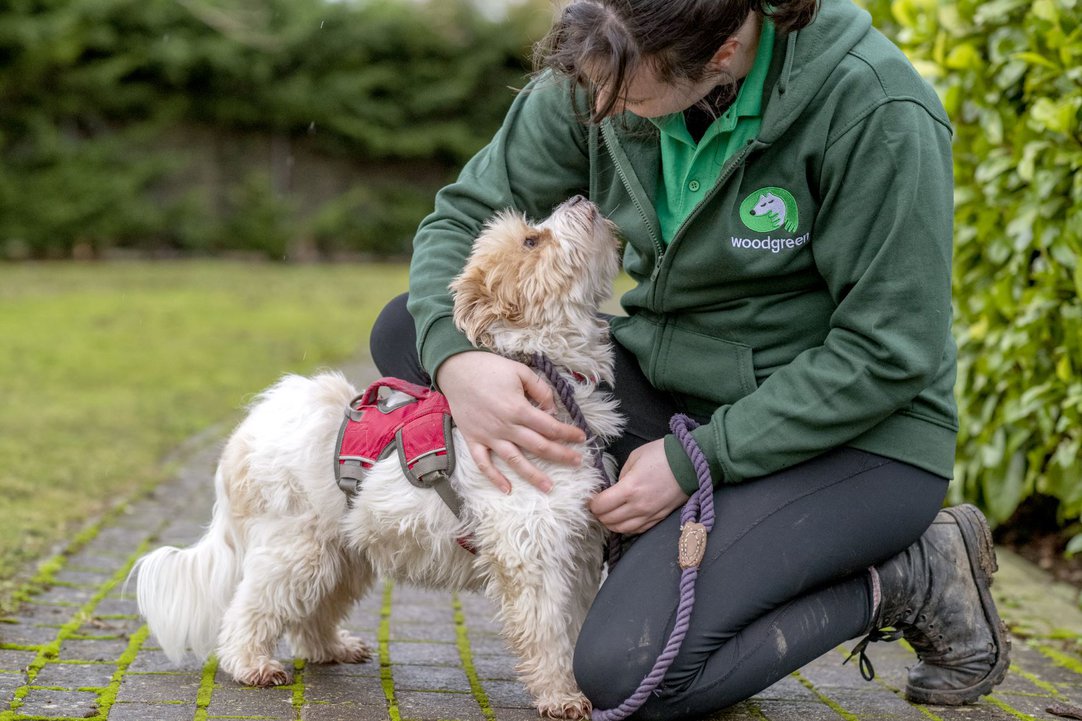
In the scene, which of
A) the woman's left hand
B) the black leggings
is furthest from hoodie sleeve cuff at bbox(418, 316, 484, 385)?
the black leggings

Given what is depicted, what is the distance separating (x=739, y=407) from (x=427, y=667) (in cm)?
119

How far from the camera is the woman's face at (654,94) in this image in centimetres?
276

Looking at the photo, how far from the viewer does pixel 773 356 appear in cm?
311

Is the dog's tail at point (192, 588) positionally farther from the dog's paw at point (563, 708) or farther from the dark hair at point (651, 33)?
the dark hair at point (651, 33)

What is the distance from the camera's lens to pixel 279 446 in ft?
10.5

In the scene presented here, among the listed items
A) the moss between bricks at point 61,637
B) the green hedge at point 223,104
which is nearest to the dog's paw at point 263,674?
the moss between bricks at point 61,637

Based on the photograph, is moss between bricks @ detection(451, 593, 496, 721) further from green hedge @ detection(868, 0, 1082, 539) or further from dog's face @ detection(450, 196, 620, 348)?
green hedge @ detection(868, 0, 1082, 539)

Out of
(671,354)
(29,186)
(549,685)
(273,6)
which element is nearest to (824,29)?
(671,354)

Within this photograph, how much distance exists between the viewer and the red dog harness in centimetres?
299

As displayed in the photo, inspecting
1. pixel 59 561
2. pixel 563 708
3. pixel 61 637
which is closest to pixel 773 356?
pixel 563 708

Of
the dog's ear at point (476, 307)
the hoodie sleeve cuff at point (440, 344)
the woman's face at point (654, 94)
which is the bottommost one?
the hoodie sleeve cuff at point (440, 344)

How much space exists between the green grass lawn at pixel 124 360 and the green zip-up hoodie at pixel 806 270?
7.73ft

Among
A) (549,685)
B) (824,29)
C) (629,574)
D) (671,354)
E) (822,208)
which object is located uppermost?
(824,29)

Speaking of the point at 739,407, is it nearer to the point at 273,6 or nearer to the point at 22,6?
the point at 22,6
